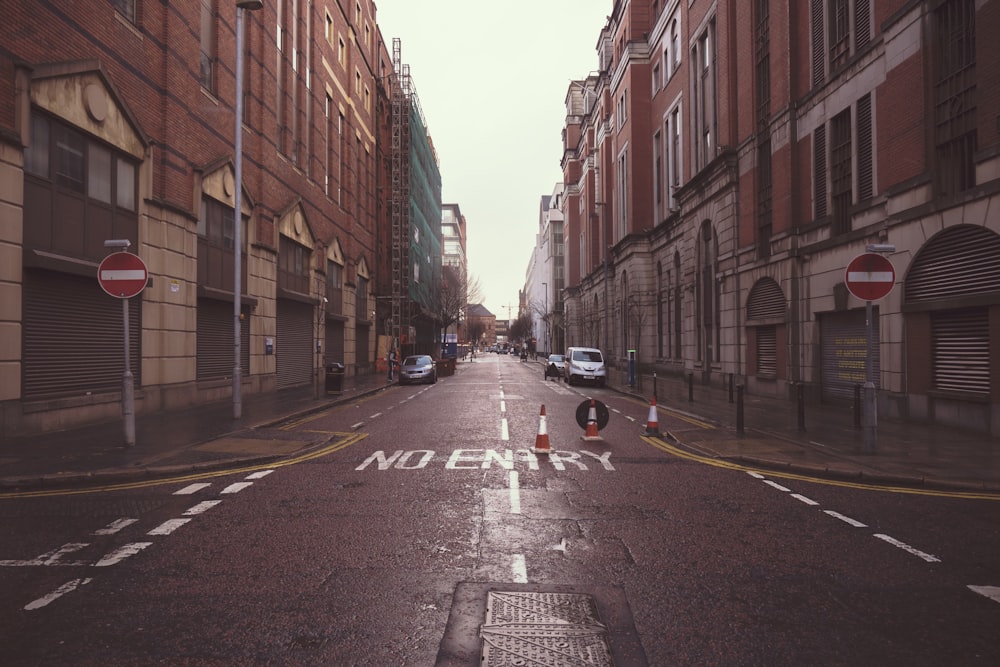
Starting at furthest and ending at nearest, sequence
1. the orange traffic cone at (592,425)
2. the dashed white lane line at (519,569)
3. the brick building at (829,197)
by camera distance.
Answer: the brick building at (829,197) < the orange traffic cone at (592,425) < the dashed white lane line at (519,569)

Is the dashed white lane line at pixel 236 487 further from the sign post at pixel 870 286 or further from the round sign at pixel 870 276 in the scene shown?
the round sign at pixel 870 276

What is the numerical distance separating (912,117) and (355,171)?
31.0m

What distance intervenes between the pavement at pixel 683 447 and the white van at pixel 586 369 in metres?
14.4

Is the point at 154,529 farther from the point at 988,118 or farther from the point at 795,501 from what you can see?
the point at 988,118

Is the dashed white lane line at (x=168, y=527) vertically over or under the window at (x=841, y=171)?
under

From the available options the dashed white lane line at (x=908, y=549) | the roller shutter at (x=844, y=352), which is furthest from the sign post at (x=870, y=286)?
the roller shutter at (x=844, y=352)

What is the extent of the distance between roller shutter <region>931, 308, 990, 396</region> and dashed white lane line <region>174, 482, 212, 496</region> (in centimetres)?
1410

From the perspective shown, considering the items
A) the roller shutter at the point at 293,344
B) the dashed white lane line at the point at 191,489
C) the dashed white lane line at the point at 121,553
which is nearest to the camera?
the dashed white lane line at the point at 121,553

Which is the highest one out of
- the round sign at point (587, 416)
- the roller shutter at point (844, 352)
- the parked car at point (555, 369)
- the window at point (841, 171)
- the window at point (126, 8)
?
the window at point (126, 8)

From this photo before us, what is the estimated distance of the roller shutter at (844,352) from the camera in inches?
682

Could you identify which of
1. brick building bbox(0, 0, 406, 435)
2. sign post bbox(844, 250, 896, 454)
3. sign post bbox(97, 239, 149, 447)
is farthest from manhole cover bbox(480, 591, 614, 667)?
brick building bbox(0, 0, 406, 435)

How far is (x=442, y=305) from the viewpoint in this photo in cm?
8200

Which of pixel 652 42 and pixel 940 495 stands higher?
pixel 652 42

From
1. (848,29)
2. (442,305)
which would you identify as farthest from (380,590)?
(442,305)
